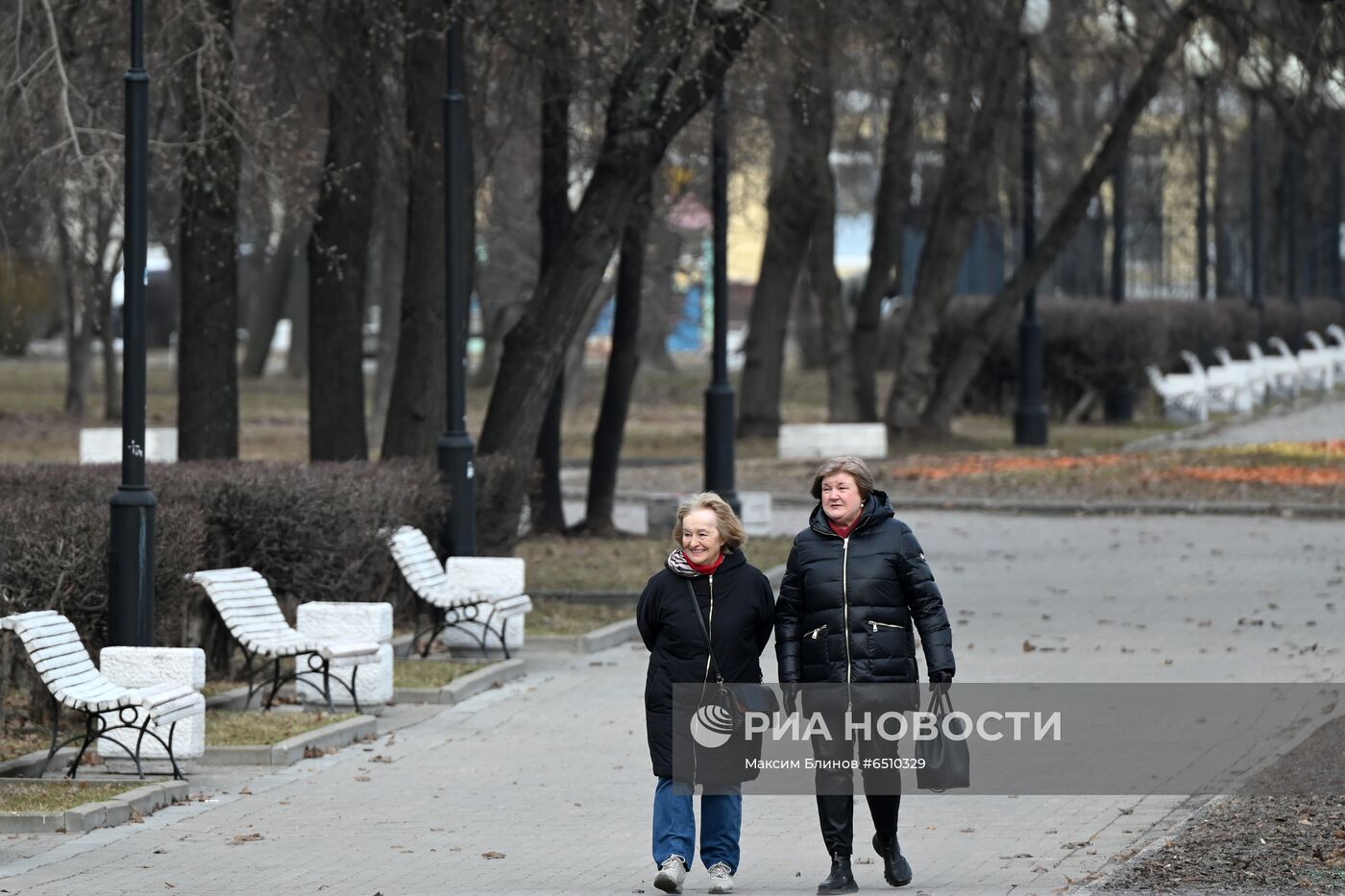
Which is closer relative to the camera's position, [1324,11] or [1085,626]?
[1085,626]

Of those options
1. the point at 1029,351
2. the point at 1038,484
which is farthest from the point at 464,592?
the point at 1029,351

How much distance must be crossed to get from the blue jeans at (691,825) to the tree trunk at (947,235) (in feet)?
72.2

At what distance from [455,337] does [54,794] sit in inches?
290

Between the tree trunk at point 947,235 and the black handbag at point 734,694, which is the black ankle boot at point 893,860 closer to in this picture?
the black handbag at point 734,694

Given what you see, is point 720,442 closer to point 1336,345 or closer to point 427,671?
point 427,671

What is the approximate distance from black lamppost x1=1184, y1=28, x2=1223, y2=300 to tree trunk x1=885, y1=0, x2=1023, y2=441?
2407 millimetres

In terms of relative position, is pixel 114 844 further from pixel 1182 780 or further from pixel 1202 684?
pixel 1202 684

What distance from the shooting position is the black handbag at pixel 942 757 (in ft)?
25.6

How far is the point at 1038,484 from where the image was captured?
28.5 m

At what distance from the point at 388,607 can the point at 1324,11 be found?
10.4 metres

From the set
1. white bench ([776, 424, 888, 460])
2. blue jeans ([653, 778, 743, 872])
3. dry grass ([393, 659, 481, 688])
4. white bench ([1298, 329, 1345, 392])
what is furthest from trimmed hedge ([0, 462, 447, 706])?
white bench ([1298, 329, 1345, 392])

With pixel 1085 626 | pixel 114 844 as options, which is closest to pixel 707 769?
pixel 114 844

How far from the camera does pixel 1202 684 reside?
44.0 feet

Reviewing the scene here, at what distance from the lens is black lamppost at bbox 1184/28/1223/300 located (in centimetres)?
2623
